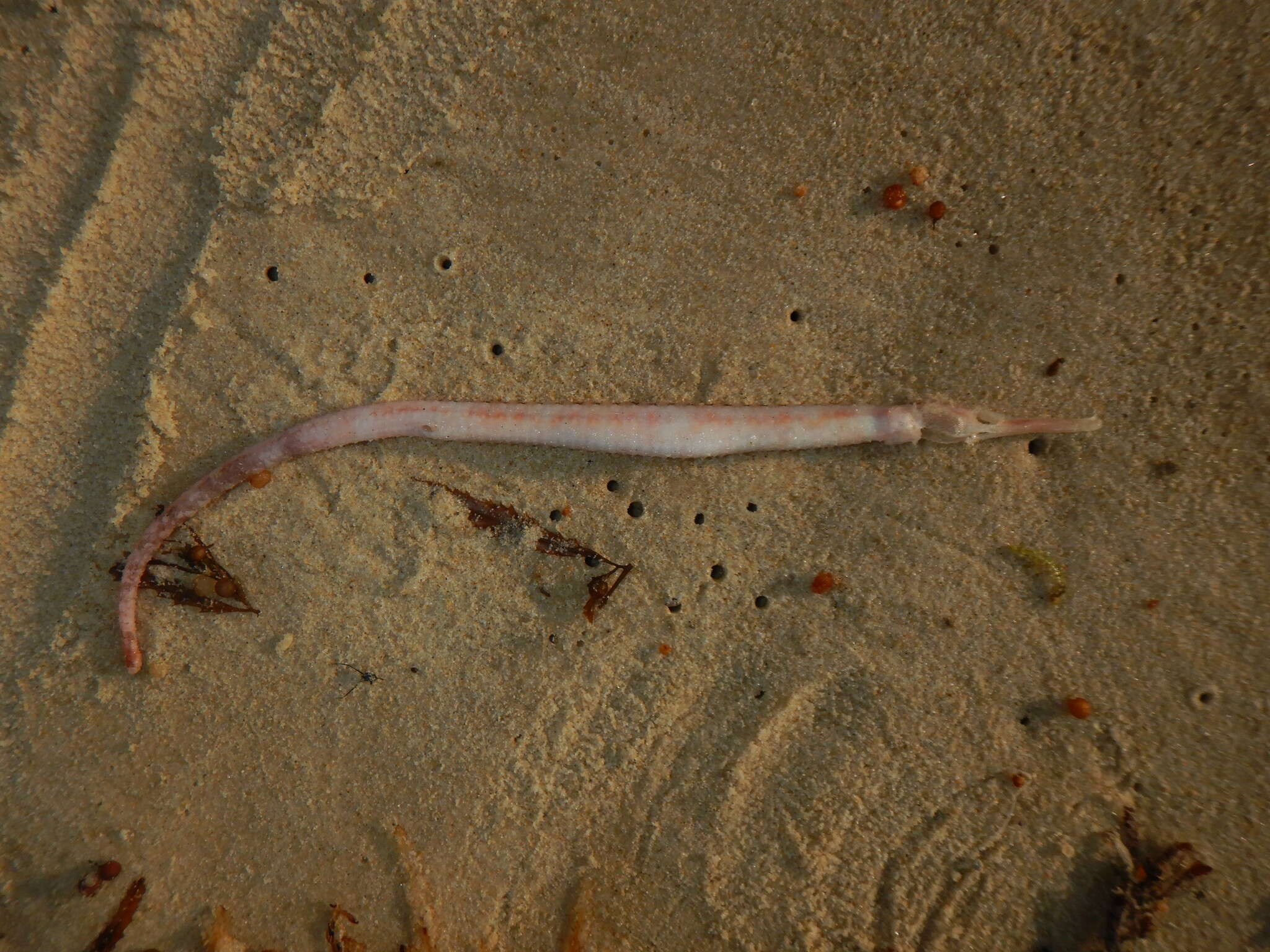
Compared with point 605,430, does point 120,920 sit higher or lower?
lower

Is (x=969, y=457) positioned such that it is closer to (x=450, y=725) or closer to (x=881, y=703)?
(x=881, y=703)

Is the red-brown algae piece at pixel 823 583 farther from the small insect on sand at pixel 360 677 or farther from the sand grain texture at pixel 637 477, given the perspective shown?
the small insect on sand at pixel 360 677

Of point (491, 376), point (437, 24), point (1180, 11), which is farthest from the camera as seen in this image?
point (491, 376)

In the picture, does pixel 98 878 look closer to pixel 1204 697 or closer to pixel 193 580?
pixel 193 580

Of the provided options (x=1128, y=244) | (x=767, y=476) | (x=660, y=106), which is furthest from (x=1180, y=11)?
(x=767, y=476)

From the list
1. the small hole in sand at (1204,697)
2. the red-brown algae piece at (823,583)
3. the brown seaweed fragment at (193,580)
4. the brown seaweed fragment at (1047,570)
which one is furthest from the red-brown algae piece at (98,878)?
the small hole in sand at (1204,697)

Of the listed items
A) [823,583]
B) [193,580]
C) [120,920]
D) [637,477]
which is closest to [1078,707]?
[823,583]
